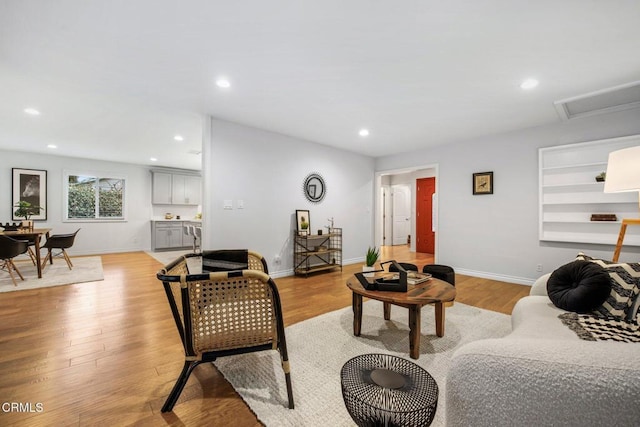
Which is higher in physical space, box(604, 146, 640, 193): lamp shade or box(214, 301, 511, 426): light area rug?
box(604, 146, 640, 193): lamp shade

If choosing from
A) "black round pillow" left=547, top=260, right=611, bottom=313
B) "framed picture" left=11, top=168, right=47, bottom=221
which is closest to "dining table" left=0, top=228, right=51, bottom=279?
"framed picture" left=11, top=168, right=47, bottom=221

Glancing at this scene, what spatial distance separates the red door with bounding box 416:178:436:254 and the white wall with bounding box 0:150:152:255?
24.6 ft

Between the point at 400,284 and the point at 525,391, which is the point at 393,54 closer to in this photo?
the point at 400,284

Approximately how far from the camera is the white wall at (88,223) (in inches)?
230

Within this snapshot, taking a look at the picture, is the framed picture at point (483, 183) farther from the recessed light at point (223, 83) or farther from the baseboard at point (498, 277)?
the recessed light at point (223, 83)

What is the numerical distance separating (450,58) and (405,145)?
286 cm

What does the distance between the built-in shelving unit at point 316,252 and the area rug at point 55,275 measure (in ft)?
10.3

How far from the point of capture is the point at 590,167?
3.59 m

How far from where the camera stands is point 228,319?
4.70ft

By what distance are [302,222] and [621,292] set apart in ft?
12.1

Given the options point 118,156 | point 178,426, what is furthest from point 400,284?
point 118,156

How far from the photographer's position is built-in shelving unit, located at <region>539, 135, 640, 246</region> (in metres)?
3.38

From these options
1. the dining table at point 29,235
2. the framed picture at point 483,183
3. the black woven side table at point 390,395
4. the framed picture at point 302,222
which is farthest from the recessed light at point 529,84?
the dining table at point 29,235

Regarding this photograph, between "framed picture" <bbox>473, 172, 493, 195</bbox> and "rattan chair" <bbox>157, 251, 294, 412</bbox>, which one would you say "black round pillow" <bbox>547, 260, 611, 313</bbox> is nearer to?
"rattan chair" <bbox>157, 251, 294, 412</bbox>
